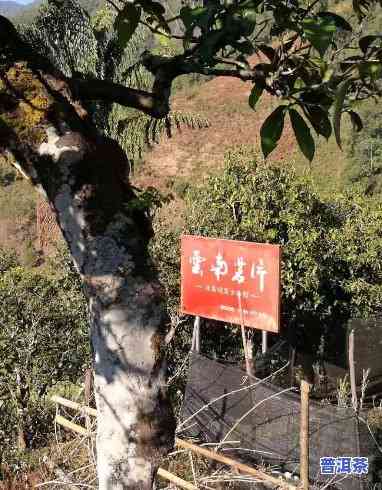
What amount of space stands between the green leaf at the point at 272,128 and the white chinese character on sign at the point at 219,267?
419cm

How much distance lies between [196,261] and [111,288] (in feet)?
13.7

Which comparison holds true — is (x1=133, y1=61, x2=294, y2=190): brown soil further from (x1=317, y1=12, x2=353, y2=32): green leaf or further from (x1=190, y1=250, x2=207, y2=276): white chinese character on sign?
(x1=317, y1=12, x2=353, y2=32): green leaf

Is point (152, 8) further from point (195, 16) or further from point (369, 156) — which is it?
point (369, 156)

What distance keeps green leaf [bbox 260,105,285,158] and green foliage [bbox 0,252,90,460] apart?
4.73m

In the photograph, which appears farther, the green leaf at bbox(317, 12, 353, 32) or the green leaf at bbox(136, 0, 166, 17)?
the green leaf at bbox(136, 0, 166, 17)

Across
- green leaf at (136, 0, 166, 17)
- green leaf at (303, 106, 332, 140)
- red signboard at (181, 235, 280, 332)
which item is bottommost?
red signboard at (181, 235, 280, 332)

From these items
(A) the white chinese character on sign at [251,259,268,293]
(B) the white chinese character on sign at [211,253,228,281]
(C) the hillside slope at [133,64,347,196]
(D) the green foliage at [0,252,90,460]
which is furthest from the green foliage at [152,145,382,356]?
(C) the hillside slope at [133,64,347,196]

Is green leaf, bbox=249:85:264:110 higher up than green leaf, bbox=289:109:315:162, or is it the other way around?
green leaf, bbox=249:85:264:110

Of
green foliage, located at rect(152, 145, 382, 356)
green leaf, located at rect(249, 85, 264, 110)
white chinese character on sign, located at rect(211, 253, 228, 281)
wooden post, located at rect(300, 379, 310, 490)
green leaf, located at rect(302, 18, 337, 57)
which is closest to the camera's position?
→ green leaf, located at rect(302, 18, 337, 57)

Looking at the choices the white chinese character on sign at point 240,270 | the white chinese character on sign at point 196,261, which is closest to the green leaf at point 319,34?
the white chinese character on sign at point 240,270

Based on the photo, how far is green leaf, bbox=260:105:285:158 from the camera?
793 millimetres

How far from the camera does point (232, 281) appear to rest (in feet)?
16.4

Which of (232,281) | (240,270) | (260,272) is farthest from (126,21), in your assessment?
(232,281)

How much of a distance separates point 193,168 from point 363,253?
18500mm
